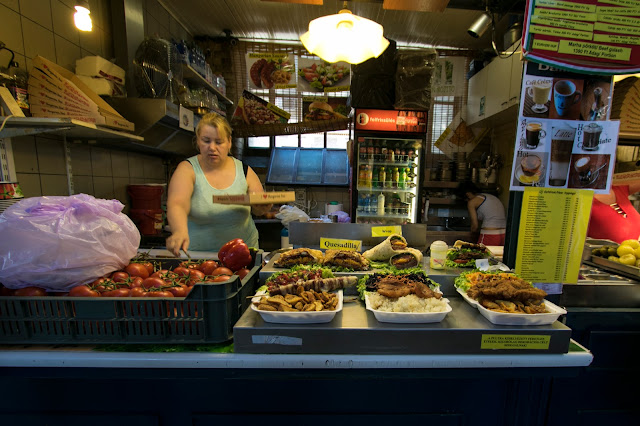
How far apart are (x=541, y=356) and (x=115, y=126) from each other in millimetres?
2998

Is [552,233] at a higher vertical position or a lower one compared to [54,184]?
lower

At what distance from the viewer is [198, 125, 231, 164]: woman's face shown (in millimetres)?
2037

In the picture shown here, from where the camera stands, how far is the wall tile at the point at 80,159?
255 centimetres

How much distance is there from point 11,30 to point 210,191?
1.80 m

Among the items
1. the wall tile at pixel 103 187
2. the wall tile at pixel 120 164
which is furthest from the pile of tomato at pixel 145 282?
the wall tile at pixel 120 164

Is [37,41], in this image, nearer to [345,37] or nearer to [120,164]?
[120,164]

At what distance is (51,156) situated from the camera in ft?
7.66

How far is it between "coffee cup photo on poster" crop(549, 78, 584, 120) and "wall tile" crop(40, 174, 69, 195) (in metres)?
3.53

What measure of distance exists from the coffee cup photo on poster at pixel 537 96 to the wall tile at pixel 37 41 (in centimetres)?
Answer: 339

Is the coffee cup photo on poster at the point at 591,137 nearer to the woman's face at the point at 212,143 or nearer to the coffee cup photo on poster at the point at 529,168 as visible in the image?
the coffee cup photo on poster at the point at 529,168

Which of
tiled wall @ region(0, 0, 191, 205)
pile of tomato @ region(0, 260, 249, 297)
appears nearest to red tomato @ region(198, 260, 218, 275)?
pile of tomato @ region(0, 260, 249, 297)

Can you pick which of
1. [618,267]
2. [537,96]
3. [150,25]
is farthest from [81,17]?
[618,267]
